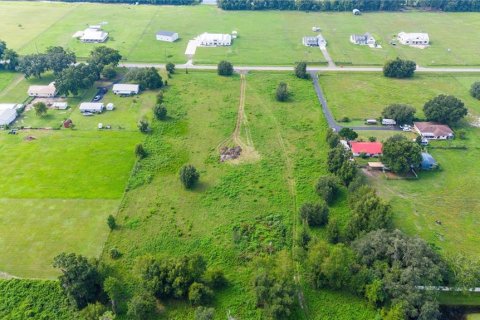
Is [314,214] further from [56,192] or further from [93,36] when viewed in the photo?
[93,36]

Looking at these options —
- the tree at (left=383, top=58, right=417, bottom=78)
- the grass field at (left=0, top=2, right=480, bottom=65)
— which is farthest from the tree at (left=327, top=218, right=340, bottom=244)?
the grass field at (left=0, top=2, right=480, bottom=65)

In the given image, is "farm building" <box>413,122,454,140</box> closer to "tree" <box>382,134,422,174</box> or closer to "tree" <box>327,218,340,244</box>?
"tree" <box>382,134,422,174</box>

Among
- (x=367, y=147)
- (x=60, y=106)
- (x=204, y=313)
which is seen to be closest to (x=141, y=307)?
(x=204, y=313)

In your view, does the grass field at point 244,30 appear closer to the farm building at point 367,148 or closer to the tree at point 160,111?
the tree at point 160,111

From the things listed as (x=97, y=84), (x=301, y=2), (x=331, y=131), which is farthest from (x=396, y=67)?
(x=97, y=84)

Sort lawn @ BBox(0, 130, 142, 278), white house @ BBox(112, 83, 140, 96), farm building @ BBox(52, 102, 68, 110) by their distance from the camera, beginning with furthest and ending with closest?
white house @ BBox(112, 83, 140, 96) → farm building @ BBox(52, 102, 68, 110) → lawn @ BBox(0, 130, 142, 278)

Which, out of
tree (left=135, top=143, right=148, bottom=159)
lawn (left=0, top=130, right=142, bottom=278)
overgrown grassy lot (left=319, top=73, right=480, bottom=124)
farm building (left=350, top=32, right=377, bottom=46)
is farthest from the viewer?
farm building (left=350, top=32, right=377, bottom=46)

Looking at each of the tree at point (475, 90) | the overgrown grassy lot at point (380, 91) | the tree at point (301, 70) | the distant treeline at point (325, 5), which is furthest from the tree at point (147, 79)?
the tree at point (475, 90)
